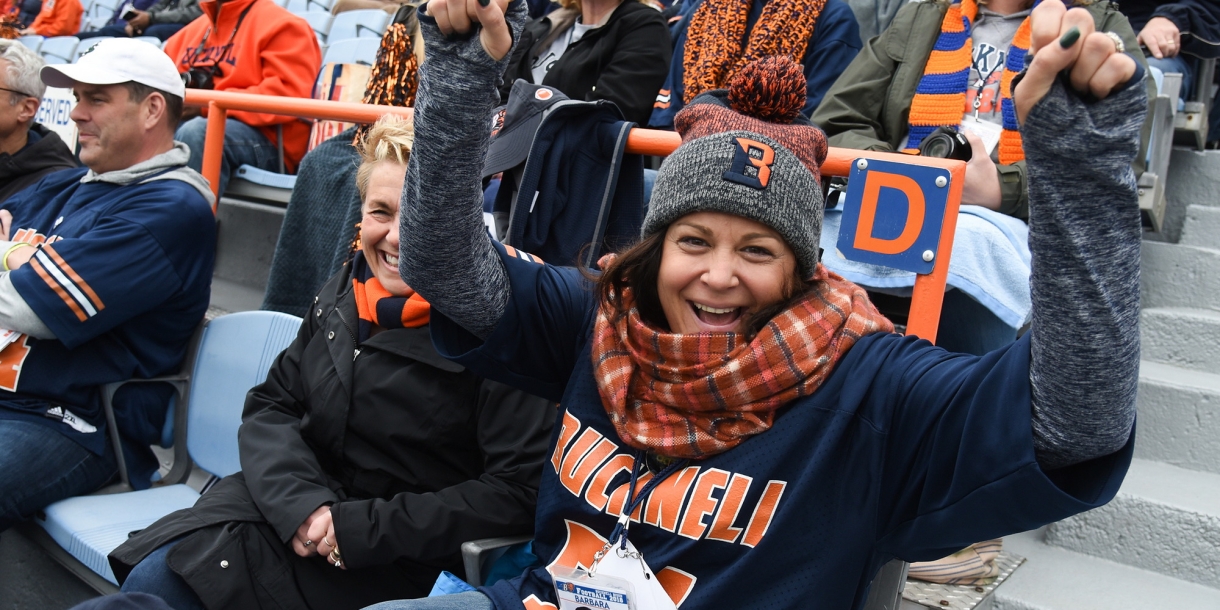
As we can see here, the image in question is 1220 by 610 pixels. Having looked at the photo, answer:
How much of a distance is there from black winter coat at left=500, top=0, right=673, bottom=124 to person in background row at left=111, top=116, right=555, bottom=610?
5.16 ft

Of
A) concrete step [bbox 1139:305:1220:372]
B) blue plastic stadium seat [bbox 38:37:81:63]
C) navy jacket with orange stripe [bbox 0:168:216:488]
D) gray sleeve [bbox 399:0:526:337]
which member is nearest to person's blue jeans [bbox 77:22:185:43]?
blue plastic stadium seat [bbox 38:37:81:63]

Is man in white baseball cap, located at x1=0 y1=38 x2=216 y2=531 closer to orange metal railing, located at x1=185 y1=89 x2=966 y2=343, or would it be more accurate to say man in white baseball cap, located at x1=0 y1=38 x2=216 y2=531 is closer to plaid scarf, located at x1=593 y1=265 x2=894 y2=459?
orange metal railing, located at x1=185 y1=89 x2=966 y2=343

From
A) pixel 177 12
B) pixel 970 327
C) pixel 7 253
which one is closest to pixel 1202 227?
pixel 970 327

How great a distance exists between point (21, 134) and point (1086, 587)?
3.66 meters

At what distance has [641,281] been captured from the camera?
158 centimetres

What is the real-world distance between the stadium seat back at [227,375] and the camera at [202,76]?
7.98 feet

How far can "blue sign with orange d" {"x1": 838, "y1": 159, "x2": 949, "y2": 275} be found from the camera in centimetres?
178

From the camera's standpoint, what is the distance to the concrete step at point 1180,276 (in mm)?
3020

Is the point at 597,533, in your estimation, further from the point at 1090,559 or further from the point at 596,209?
the point at 1090,559

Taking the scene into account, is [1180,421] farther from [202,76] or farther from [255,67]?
[202,76]

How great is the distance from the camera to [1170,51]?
3.37 meters

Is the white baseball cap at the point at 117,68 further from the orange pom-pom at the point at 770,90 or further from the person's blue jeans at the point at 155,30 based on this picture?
the person's blue jeans at the point at 155,30

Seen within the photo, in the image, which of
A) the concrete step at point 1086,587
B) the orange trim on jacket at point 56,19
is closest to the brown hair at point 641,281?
the concrete step at point 1086,587

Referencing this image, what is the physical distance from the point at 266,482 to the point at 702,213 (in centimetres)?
109
